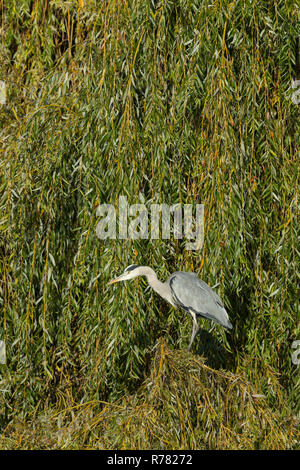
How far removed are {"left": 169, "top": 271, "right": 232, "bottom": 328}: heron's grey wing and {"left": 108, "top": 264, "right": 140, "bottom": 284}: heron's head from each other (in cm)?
19

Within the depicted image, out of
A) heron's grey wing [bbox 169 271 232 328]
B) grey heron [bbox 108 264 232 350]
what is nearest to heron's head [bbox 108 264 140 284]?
grey heron [bbox 108 264 232 350]

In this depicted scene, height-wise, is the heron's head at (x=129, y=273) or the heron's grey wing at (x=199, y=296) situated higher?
the heron's head at (x=129, y=273)

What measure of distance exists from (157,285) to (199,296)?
218 millimetres

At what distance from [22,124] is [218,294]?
1376 mm

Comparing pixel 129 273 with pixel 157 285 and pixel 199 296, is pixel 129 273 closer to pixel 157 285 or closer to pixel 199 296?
pixel 157 285

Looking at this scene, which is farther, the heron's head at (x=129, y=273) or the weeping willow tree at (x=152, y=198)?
the weeping willow tree at (x=152, y=198)

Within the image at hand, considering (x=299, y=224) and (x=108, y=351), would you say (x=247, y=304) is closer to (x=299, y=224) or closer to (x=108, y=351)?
(x=299, y=224)

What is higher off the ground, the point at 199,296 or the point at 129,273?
the point at 129,273

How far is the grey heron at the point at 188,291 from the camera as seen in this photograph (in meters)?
3.91

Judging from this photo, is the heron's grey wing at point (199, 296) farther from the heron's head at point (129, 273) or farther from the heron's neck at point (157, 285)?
the heron's head at point (129, 273)

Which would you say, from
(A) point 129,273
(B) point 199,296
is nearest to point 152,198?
(A) point 129,273

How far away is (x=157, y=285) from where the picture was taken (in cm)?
400

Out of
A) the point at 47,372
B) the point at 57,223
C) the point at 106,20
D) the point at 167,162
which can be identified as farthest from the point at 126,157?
the point at 47,372

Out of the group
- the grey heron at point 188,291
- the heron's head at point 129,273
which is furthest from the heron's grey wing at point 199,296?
the heron's head at point 129,273
